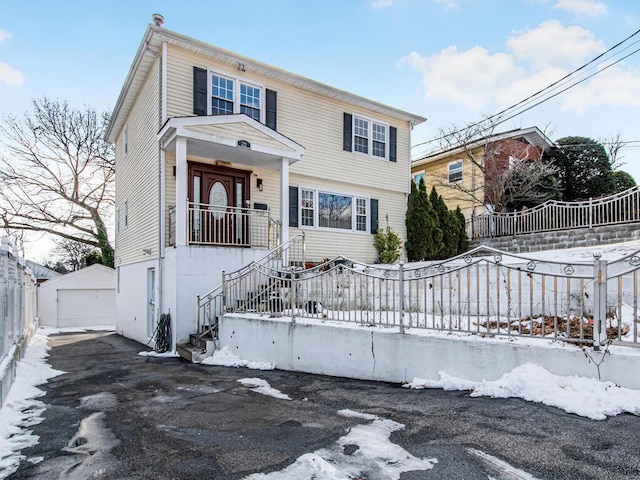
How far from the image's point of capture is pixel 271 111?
11805 mm

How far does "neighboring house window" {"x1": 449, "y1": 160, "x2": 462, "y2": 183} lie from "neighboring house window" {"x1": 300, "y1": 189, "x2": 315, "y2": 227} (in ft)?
31.3

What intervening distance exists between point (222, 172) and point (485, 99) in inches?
512

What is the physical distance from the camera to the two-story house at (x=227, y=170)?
946 centimetres

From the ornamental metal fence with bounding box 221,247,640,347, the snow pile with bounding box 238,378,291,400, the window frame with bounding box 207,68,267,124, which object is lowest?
the snow pile with bounding box 238,378,291,400

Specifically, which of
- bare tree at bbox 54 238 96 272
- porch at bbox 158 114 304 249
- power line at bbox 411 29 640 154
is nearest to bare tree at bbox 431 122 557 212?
power line at bbox 411 29 640 154

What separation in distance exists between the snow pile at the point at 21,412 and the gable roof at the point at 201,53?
7690 millimetres

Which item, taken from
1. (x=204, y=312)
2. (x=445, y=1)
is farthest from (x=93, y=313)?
(x=445, y=1)

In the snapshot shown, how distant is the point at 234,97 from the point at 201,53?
134cm

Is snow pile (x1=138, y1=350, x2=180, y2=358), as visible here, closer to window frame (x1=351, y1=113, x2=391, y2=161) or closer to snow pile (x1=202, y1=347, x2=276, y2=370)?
snow pile (x1=202, y1=347, x2=276, y2=370)

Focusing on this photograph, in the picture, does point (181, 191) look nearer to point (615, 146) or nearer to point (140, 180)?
point (140, 180)

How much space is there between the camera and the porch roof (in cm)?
906

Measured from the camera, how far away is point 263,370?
6.94 metres

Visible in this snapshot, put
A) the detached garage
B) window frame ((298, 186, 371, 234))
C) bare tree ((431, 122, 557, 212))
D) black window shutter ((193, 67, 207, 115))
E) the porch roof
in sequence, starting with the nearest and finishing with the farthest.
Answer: the porch roof < black window shutter ((193, 67, 207, 115)) < window frame ((298, 186, 371, 234)) < bare tree ((431, 122, 557, 212)) < the detached garage

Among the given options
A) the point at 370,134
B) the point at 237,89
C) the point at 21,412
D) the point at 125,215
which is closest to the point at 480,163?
the point at 370,134
